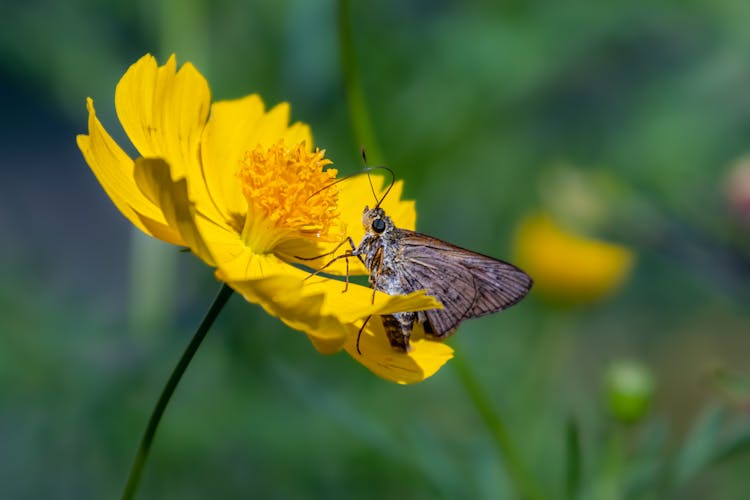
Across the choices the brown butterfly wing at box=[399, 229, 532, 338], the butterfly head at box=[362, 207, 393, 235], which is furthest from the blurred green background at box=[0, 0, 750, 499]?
the butterfly head at box=[362, 207, 393, 235]

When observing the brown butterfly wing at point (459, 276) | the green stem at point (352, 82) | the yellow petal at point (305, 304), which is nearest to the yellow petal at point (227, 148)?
the green stem at point (352, 82)

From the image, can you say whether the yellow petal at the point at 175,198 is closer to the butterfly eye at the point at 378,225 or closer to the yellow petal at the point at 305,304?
the yellow petal at the point at 305,304

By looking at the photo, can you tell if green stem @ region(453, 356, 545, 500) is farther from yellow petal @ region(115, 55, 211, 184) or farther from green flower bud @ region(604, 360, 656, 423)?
yellow petal @ region(115, 55, 211, 184)

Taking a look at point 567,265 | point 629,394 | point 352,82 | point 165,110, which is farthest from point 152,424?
point 567,265

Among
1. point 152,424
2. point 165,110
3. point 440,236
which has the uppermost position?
point 440,236

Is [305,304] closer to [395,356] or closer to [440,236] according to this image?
[395,356]

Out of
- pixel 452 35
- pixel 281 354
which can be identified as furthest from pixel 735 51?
pixel 281 354

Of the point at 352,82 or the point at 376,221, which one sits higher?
the point at 352,82
